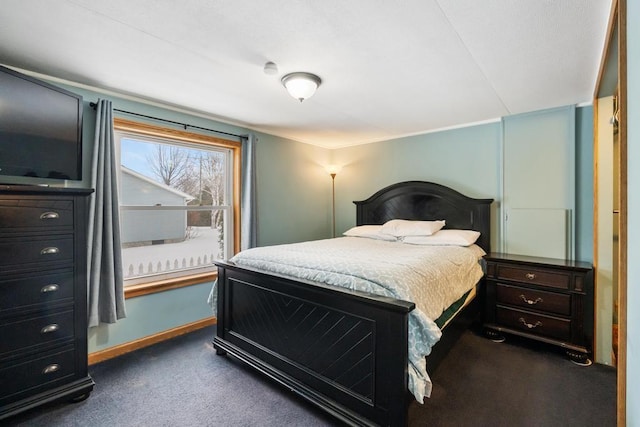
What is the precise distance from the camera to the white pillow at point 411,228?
329cm

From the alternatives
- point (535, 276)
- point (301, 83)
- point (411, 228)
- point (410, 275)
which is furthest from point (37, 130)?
point (535, 276)

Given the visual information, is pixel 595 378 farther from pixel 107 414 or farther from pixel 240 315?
pixel 107 414

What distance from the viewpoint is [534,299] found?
2668 millimetres

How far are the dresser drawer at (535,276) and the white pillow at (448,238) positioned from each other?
382 mm

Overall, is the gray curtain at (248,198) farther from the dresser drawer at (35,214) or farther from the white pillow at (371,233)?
the dresser drawer at (35,214)

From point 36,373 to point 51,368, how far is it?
0.07 m

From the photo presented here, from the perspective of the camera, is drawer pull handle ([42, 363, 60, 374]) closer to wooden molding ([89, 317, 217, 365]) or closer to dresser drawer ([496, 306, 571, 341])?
wooden molding ([89, 317, 217, 365])

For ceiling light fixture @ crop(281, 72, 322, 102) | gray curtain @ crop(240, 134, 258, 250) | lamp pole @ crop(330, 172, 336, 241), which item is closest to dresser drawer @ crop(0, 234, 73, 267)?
gray curtain @ crop(240, 134, 258, 250)

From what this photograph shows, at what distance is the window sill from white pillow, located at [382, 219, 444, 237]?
6.89ft

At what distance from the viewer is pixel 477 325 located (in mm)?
3004

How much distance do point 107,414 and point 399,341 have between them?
6.09 feet

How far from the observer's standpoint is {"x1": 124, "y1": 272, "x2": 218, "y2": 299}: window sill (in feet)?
9.00

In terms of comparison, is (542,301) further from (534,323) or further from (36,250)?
(36,250)

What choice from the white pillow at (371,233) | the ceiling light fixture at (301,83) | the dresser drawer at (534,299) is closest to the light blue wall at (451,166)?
the dresser drawer at (534,299)
